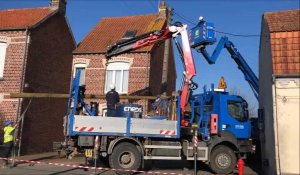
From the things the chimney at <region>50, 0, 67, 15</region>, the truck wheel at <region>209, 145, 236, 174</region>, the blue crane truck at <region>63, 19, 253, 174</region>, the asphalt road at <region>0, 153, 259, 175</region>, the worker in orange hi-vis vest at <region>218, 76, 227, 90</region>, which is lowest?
the asphalt road at <region>0, 153, 259, 175</region>

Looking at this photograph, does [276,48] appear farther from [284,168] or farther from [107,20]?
[107,20]

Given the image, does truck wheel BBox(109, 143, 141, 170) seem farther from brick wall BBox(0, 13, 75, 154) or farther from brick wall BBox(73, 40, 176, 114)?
brick wall BBox(0, 13, 75, 154)

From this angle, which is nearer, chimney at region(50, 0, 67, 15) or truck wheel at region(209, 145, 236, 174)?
truck wheel at region(209, 145, 236, 174)

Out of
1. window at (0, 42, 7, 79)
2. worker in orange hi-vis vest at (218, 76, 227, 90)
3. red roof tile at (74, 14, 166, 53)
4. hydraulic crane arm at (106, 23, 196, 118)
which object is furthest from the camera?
red roof tile at (74, 14, 166, 53)

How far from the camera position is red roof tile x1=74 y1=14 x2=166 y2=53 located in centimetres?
2477

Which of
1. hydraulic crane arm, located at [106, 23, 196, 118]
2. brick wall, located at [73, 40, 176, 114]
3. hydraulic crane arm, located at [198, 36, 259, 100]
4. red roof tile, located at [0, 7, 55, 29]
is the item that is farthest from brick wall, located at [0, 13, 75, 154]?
Result: hydraulic crane arm, located at [198, 36, 259, 100]

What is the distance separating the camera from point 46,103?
23484 mm

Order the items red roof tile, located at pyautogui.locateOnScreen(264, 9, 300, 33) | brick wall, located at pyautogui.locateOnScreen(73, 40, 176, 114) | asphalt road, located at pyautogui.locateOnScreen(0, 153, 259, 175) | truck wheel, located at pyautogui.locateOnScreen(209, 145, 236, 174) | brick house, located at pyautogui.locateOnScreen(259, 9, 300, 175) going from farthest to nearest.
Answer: brick wall, located at pyautogui.locateOnScreen(73, 40, 176, 114)
truck wheel, located at pyautogui.locateOnScreen(209, 145, 236, 174)
asphalt road, located at pyautogui.locateOnScreen(0, 153, 259, 175)
red roof tile, located at pyautogui.locateOnScreen(264, 9, 300, 33)
brick house, located at pyautogui.locateOnScreen(259, 9, 300, 175)

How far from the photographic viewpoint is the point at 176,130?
13.8 meters

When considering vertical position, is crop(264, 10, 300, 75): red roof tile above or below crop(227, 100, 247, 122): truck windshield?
above

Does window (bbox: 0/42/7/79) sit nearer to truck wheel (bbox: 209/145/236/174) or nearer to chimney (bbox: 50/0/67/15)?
chimney (bbox: 50/0/67/15)

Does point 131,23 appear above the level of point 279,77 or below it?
above

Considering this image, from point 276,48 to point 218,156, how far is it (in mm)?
4575

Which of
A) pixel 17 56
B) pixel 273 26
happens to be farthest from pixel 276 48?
pixel 17 56
